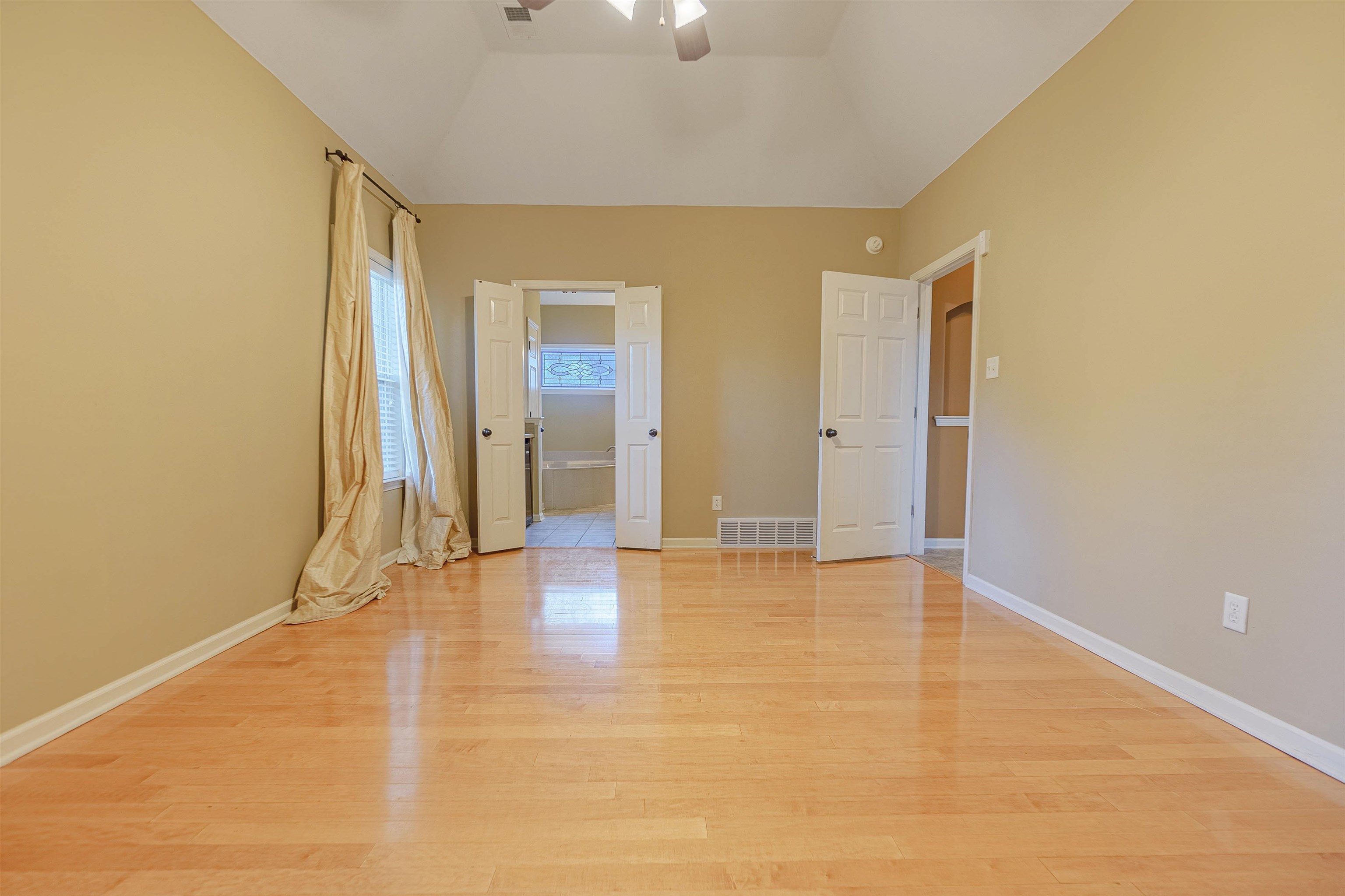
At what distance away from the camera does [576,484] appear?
6.21 metres

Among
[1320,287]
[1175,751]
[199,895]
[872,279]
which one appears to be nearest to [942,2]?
[872,279]

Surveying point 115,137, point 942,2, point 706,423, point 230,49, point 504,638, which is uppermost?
point 942,2

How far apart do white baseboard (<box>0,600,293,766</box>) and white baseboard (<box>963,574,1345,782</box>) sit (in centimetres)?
377

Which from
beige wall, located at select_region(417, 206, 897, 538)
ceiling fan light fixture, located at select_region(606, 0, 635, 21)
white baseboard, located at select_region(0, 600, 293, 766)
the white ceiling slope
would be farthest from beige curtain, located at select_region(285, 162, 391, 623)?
ceiling fan light fixture, located at select_region(606, 0, 635, 21)

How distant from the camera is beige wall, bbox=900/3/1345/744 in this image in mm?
1532

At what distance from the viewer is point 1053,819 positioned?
1.27m

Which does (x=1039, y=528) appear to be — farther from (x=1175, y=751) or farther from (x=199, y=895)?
(x=199, y=895)

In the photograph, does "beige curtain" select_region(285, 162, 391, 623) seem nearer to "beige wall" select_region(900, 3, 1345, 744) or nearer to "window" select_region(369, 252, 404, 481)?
"window" select_region(369, 252, 404, 481)

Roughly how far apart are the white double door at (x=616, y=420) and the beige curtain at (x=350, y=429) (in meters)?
0.93

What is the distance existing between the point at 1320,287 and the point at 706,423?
3080 millimetres

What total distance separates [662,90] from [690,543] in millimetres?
3247

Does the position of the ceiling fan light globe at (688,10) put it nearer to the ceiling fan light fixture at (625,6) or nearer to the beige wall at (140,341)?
the ceiling fan light fixture at (625,6)

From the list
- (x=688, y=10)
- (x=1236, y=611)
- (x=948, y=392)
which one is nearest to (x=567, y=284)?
(x=688, y=10)

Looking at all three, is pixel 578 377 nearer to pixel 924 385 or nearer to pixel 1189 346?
pixel 924 385
